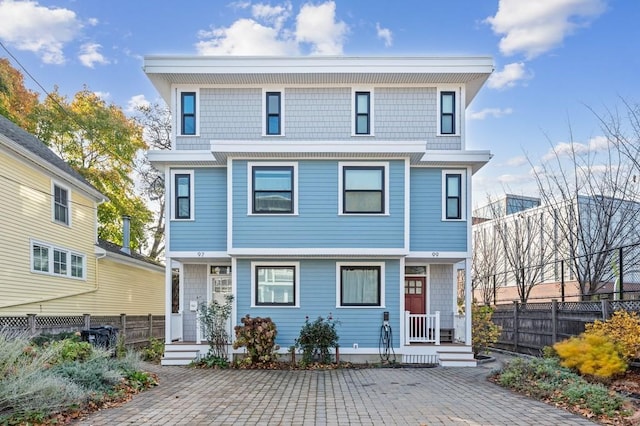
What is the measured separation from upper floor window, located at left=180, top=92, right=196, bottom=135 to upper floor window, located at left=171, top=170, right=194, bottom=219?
141 centimetres

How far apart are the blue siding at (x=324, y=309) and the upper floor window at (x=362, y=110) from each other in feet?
13.6

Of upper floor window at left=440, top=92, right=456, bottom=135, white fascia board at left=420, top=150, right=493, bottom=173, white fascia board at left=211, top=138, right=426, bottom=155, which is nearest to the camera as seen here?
white fascia board at left=211, top=138, right=426, bottom=155

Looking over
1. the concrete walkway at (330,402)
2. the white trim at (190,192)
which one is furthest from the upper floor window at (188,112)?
the concrete walkway at (330,402)

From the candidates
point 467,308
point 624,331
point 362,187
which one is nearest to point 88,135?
point 362,187

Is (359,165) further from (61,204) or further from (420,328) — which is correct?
(61,204)

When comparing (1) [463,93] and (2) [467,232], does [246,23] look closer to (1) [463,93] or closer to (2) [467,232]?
(1) [463,93]

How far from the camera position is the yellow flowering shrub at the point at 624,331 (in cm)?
790

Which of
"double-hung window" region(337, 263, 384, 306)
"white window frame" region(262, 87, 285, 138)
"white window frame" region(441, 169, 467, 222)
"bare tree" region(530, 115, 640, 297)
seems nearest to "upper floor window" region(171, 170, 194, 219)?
"white window frame" region(262, 87, 285, 138)

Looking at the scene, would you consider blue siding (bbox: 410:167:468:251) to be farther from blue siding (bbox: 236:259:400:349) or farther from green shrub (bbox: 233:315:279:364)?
green shrub (bbox: 233:315:279:364)

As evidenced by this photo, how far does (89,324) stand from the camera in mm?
→ 13195

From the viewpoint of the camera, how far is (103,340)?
1230 cm

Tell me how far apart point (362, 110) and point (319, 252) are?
4.55 meters

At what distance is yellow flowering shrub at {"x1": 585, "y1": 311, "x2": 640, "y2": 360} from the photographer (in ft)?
25.9

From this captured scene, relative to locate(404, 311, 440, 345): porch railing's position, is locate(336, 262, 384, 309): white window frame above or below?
above
